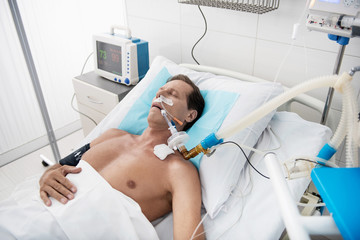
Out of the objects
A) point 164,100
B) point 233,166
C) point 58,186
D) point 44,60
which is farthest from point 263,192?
point 44,60

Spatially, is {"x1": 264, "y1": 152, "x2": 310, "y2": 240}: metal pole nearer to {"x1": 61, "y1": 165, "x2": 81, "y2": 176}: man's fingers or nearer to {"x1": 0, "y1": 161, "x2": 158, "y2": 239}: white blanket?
{"x1": 0, "y1": 161, "x2": 158, "y2": 239}: white blanket

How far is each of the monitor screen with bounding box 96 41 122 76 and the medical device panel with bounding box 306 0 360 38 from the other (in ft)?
4.52

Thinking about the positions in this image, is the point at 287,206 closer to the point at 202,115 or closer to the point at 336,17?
the point at 336,17

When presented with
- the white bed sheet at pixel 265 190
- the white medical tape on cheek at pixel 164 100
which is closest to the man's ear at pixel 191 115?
the white medical tape on cheek at pixel 164 100

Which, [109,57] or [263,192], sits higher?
[109,57]

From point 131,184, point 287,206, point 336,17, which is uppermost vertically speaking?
point 336,17

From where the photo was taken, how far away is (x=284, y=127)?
4.47 ft

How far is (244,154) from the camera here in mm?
1238

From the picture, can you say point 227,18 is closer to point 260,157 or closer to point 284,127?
point 284,127

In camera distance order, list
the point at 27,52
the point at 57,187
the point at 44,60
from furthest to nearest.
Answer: the point at 44,60, the point at 27,52, the point at 57,187

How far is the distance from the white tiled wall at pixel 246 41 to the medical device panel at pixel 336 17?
0.47 meters

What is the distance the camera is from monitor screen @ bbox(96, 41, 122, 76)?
6.66 feet

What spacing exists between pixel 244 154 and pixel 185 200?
13.5 inches

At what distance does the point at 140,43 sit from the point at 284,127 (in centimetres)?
118
